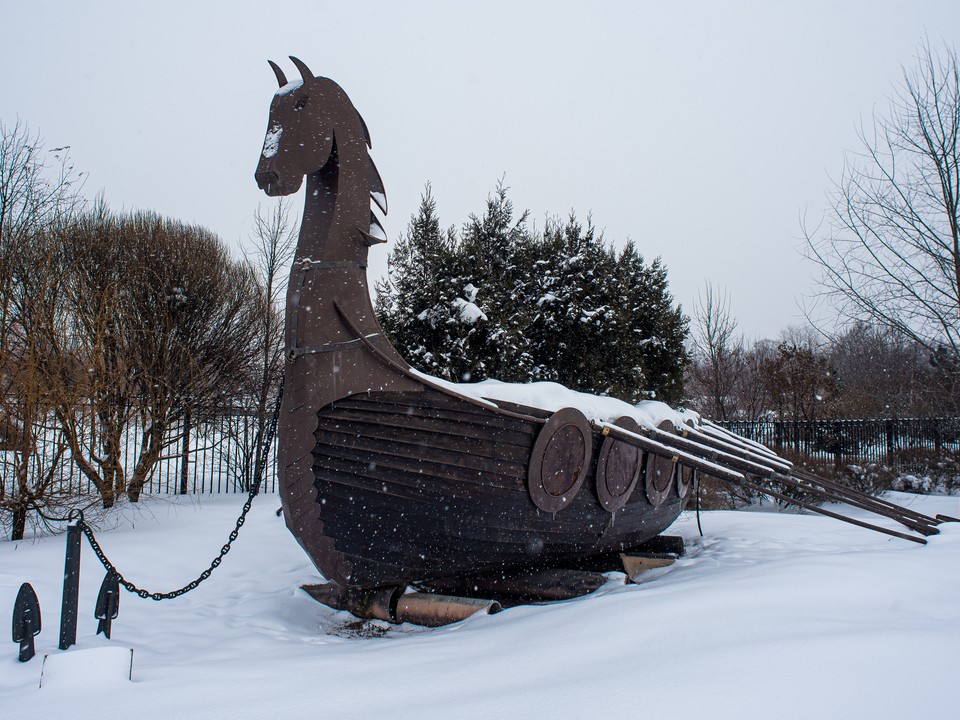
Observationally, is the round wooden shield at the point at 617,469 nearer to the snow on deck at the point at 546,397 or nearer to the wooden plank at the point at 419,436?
the snow on deck at the point at 546,397

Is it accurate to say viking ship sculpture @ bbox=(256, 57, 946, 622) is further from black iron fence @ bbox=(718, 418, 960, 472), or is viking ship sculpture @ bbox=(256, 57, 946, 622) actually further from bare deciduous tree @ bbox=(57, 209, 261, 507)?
black iron fence @ bbox=(718, 418, 960, 472)

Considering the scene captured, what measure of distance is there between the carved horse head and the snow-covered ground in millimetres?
2246

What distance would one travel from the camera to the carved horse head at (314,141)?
3.22 m

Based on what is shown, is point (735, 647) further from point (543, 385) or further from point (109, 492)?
point (109, 492)

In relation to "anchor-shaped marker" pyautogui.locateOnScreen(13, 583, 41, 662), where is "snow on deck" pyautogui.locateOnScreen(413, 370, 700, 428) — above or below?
above

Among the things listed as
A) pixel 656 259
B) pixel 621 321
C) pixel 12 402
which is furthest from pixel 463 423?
pixel 656 259

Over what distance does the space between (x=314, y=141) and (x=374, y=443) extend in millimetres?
1678

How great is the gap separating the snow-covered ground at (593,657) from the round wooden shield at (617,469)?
71cm

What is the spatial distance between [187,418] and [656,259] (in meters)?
10.8

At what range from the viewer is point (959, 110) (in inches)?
290

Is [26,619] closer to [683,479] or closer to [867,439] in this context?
[683,479]

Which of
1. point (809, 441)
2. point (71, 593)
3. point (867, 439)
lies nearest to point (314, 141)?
point (71, 593)

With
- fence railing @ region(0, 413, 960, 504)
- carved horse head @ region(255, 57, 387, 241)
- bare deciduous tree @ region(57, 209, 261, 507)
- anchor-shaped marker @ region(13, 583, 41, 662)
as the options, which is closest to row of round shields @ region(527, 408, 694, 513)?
carved horse head @ region(255, 57, 387, 241)

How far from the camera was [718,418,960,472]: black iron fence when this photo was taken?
10734mm
